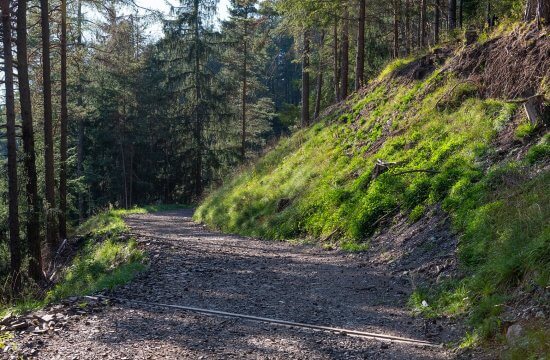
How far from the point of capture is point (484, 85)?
1248 cm

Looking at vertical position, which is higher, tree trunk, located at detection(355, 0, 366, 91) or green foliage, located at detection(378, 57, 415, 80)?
tree trunk, located at detection(355, 0, 366, 91)

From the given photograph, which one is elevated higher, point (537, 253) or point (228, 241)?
point (537, 253)

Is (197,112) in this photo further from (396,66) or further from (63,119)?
(63,119)

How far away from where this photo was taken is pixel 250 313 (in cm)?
630

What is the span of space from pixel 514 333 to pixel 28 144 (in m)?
11.6

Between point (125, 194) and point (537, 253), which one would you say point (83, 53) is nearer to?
point (537, 253)

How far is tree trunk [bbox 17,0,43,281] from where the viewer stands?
11945 millimetres

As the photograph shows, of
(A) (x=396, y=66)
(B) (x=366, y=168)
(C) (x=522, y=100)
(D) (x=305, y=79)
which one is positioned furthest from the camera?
(D) (x=305, y=79)

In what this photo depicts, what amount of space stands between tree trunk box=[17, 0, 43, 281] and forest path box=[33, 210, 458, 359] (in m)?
4.53

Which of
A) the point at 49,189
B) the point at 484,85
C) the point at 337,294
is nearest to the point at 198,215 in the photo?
the point at 49,189

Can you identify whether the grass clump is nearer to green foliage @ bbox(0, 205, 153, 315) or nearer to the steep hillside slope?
the steep hillside slope

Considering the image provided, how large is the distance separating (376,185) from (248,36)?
2403 cm

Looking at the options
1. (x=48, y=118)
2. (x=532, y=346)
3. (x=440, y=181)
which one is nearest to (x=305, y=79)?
(x=48, y=118)

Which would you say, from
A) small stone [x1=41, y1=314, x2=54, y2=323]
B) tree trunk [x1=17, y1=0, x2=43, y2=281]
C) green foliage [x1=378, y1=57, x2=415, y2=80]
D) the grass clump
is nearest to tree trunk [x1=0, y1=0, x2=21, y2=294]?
tree trunk [x1=17, y1=0, x2=43, y2=281]
